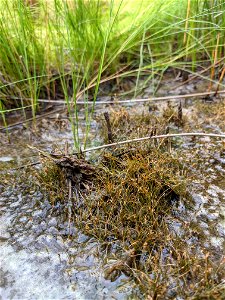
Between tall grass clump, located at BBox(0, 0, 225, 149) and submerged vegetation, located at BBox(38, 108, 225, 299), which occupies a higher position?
tall grass clump, located at BBox(0, 0, 225, 149)

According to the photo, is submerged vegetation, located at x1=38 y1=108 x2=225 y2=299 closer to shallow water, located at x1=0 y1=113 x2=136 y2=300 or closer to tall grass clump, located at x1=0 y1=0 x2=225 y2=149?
shallow water, located at x1=0 y1=113 x2=136 y2=300

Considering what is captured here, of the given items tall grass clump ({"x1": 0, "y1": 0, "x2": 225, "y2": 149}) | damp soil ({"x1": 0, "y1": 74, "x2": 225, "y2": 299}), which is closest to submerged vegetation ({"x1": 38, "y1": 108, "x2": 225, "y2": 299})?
damp soil ({"x1": 0, "y1": 74, "x2": 225, "y2": 299})

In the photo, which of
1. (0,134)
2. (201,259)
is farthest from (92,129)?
(201,259)

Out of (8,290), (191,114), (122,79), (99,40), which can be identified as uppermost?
(99,40)

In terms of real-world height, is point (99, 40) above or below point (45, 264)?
above

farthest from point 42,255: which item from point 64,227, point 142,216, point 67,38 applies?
point 67,38

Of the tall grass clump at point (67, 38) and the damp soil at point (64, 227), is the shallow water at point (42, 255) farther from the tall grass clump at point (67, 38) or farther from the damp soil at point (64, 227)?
the tall grass clump at point (67, 38)

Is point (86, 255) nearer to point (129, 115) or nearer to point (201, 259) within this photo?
point (201, 259)

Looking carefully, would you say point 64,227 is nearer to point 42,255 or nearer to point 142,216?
point 42,255
